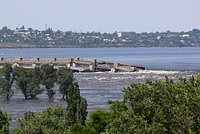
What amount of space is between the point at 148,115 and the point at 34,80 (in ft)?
202

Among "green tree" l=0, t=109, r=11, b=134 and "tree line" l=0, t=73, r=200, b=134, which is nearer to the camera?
"tree line" l=0, t=73, r=200, b=134

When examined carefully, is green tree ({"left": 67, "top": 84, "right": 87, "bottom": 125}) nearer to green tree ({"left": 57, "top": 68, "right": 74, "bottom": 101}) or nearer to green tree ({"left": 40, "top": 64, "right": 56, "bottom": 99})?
green tree ({"left": 57, "top": 68, "right": 74, "bottom": 101})

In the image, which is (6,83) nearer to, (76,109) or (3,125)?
(76,109)

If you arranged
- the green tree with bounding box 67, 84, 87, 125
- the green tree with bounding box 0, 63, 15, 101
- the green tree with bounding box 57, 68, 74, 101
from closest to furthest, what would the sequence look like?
the green tree with bounding box 67, 84, 87, 125 → the green tree with bounding box 57, 68, 74, 101 → the green tree with bounding box 0, 63, 15, 101

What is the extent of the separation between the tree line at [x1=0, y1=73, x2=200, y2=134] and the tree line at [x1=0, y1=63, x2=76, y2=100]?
171 ft

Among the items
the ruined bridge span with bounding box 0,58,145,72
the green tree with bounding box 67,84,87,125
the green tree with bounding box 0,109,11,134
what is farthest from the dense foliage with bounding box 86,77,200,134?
the ruined bridge span with bounding box 0,58,145,72

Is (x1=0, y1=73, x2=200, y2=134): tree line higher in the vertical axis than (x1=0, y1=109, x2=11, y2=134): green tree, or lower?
higher

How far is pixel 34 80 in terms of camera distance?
97.1 m

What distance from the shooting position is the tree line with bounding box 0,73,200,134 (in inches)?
1364

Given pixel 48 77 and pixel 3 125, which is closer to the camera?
pixel 3 125

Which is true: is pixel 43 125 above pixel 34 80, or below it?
above

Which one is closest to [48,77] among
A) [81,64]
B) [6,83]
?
[6,83]

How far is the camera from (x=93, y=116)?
44.7m

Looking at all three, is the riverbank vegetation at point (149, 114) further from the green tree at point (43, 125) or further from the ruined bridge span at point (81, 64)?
the ruined bridge span at point (81, 64)
